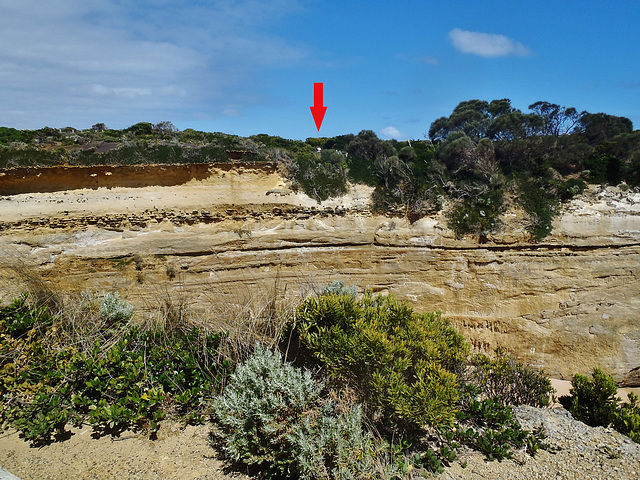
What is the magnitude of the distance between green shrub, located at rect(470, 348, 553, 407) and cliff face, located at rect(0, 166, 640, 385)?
280cm

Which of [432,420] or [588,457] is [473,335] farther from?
[432,420]

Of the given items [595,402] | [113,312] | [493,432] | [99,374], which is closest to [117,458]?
[99,374]

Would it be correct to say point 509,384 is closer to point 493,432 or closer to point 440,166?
point 493,432

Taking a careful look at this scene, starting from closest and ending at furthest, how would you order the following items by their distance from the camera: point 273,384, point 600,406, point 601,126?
point 273,384
point 600,406
point 601,126

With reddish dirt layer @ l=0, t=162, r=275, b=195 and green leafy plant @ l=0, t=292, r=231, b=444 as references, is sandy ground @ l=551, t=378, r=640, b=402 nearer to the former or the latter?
green leafy plant @ l=0, t=292, r=231, b=444

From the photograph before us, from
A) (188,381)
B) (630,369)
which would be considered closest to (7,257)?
(188,381)

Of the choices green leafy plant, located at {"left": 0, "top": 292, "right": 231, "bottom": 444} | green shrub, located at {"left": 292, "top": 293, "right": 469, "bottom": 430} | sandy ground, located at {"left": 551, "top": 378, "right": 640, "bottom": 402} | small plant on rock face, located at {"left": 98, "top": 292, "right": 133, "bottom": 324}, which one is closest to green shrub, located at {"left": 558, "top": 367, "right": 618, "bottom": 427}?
sandy ground, located at {"left": 551, "top": 378, "right": 640, "bottom": 402}

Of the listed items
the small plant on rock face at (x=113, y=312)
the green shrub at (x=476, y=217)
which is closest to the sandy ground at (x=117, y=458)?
the small plant on rock face at (x=113, y=312)

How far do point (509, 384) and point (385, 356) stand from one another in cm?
392

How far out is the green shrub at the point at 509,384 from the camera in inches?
263

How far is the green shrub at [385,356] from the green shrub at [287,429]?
423 millimetres

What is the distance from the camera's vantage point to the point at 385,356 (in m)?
4.48

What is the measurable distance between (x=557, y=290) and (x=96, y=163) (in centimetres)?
1285

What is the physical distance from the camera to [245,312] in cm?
585
